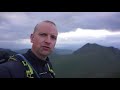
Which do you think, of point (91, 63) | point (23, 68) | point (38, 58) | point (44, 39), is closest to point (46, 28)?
point (44, 39)

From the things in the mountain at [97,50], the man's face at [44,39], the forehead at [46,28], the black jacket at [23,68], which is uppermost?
the forehead at [46,28]

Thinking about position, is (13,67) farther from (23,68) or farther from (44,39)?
(44,39)

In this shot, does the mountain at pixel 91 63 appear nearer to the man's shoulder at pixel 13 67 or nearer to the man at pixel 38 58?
the man at pixel 38 58

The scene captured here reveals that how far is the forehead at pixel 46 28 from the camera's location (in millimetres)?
2178

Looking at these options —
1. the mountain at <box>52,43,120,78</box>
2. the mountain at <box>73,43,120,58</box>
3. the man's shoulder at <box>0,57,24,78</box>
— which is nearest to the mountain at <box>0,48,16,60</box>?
the man's shoulder at <box>0,57,24,78</box>

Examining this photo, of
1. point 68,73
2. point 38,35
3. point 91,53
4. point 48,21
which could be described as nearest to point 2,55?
point 38,35

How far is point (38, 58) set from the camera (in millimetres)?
2086

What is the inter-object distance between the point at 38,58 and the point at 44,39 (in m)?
0.24

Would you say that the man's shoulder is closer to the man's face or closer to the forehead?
the man's face

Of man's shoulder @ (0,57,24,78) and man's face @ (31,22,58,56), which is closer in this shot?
man's shoulder @ (0,57,24,78)

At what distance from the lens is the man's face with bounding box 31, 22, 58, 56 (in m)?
2.18

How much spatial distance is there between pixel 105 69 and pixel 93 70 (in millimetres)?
142

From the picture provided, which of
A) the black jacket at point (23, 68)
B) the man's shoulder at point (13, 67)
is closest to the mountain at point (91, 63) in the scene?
the black jacket at point (23, 68)

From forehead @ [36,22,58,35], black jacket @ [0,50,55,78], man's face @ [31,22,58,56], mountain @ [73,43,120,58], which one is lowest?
black jacket @ [0,50,55,78]
